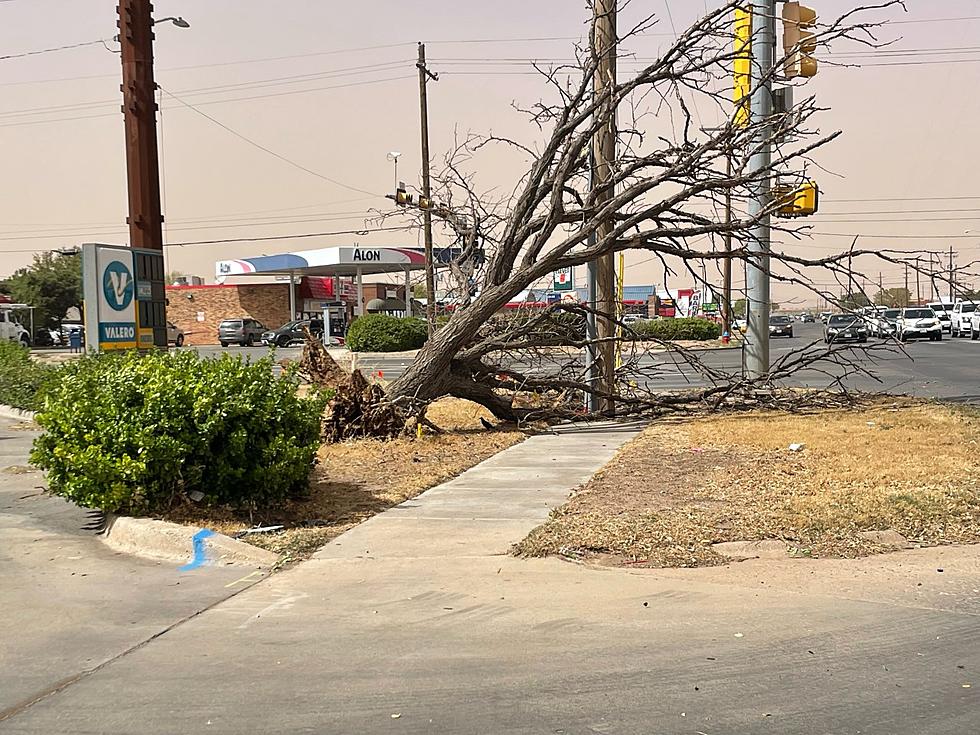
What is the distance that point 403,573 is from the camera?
6.81m

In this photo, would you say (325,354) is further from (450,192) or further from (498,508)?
(498,508)

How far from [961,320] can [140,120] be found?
1983 inches

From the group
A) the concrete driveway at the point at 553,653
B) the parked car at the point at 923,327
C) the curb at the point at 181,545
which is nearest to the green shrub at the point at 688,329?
the parked car at the point at 923,327

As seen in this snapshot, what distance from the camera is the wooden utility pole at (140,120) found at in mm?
15148

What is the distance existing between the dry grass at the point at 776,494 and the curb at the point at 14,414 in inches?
432

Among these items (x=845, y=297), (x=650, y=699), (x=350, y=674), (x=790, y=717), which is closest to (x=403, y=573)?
(x=350, y=674)

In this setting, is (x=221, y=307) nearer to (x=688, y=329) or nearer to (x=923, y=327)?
(x=688, y=329)

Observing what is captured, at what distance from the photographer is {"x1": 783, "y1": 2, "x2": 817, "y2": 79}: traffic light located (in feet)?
48.9

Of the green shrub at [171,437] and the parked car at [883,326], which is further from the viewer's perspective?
the parked car at [883,326]

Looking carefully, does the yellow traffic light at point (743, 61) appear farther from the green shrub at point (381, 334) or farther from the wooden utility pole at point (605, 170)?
the green shrub at point (381, 334)

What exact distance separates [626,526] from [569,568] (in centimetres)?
103

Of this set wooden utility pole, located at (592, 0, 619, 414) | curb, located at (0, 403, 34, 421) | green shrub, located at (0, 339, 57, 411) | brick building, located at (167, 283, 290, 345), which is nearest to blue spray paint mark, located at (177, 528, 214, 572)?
wooden utility pole, located at (592, 0, 619, 414)

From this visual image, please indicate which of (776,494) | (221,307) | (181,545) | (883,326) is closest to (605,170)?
(883,326)

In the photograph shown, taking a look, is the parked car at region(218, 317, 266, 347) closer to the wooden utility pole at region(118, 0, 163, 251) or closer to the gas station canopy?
the gas station canopy
